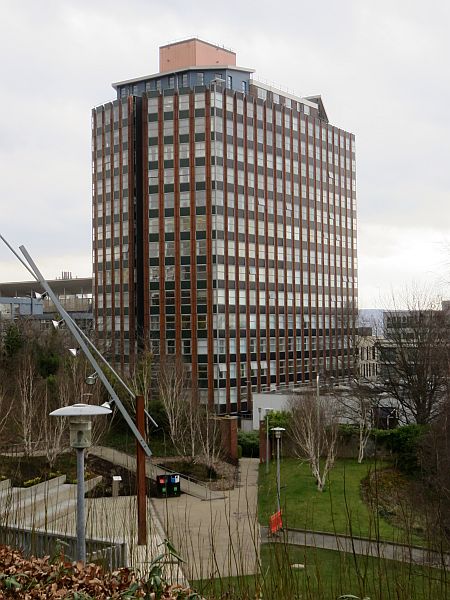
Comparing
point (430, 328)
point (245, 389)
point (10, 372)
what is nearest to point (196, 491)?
point (10, 372)

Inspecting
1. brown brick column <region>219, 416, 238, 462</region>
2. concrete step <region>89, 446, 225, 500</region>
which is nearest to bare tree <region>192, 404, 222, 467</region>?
brown brick column <region>219, 416, 238, 462</region>

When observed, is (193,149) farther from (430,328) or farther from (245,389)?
(430,328)

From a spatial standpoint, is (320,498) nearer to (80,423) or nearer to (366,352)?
(80,423)

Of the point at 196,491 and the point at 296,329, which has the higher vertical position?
the point at 296,329

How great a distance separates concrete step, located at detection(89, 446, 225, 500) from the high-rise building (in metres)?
21.7

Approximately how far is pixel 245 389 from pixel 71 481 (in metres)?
33.5

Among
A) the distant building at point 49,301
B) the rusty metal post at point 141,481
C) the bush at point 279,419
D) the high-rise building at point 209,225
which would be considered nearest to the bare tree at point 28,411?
the bush at point 279,419

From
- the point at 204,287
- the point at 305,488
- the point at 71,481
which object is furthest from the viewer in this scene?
the point at 204,287

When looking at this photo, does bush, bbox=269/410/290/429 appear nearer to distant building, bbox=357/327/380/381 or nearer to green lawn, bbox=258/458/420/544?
green lawn, bbox=258/458/420/544

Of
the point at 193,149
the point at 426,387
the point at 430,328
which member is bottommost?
the point at 426,387

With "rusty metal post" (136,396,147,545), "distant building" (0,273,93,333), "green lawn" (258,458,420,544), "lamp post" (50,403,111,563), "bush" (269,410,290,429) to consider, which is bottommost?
"green lawn" (258,458,420,544)

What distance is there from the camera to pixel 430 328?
125 ft

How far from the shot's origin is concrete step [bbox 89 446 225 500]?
2825 centimetres

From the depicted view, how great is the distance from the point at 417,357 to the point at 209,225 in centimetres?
2611
